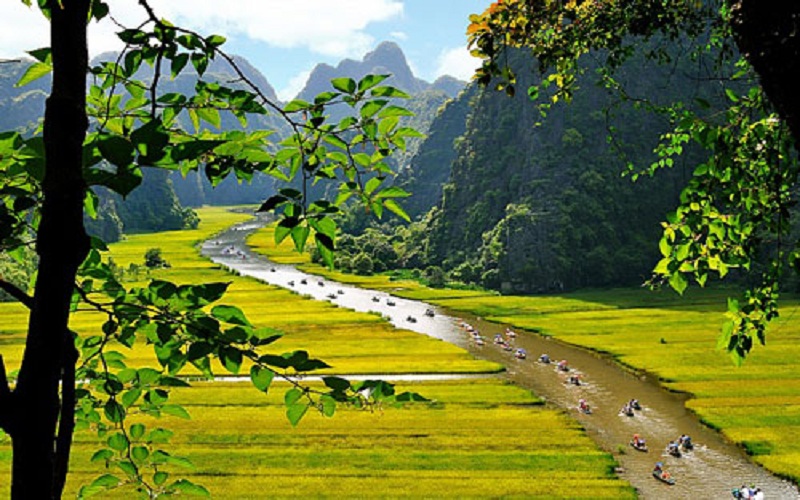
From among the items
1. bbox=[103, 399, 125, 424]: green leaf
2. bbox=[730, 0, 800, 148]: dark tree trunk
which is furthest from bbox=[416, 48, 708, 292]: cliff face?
bbox=[103, 399, 125, 424]: green leaf

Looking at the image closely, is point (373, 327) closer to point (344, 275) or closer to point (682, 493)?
point (682, 493)

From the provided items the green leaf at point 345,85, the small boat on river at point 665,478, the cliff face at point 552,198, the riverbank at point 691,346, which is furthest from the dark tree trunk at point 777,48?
the cliff face at point 552,198

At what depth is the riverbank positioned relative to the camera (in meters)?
29.3

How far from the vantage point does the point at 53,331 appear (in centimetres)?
162

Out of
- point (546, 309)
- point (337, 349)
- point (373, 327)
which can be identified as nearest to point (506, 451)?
point (337, 349)

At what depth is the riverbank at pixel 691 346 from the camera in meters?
29.3

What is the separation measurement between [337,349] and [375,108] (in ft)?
155

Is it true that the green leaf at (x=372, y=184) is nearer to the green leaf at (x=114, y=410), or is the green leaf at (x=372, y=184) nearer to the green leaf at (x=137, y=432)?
the green leaf at (x=114, y=410)

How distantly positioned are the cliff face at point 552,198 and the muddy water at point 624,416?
29454mm

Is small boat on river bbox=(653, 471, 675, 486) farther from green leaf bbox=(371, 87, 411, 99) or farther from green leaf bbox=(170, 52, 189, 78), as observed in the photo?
green leaf bbox=(170, 52, 189, 78)

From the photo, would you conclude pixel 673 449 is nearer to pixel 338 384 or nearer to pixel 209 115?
pixel 338 384

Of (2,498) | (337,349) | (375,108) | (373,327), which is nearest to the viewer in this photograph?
(375,108)

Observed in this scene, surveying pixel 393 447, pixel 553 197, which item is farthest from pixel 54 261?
pixel 553 197

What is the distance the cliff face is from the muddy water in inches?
1160
